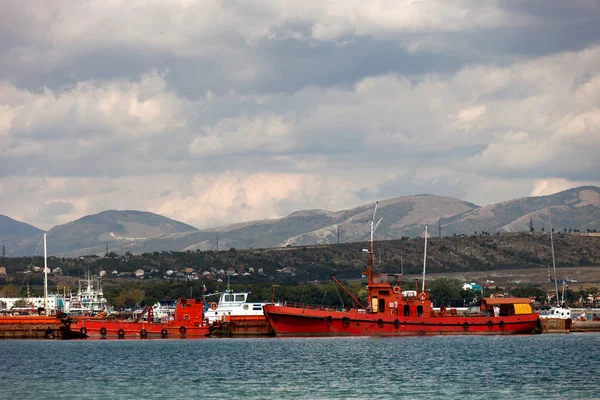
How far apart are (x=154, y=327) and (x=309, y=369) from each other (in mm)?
50102

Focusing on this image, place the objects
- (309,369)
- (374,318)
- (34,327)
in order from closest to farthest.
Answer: (309,369) → (374,318) → (34,327)

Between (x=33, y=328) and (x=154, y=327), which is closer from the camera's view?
(x=154, y=327)

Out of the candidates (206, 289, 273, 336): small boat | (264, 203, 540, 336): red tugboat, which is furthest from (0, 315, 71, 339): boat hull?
(264, 203, 540, 336): red tugboat

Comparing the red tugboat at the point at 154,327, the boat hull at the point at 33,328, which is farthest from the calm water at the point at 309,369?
the boat hull at the point at 33,328

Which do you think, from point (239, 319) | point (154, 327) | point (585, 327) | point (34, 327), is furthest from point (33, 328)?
point (585, 327)

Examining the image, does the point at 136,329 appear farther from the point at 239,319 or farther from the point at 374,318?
the point at 374,318

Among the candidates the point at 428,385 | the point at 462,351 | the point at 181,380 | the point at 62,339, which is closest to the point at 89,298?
the point at 62,339

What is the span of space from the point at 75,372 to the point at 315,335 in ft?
142

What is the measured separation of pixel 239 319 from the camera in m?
141

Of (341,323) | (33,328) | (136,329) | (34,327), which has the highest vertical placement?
(34,327)

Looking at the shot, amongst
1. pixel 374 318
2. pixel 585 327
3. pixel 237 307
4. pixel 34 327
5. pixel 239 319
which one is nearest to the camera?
pixel 374 318

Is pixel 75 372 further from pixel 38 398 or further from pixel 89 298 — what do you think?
pixel 89 298

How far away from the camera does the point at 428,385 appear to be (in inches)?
3127

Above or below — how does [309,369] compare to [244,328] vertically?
below
